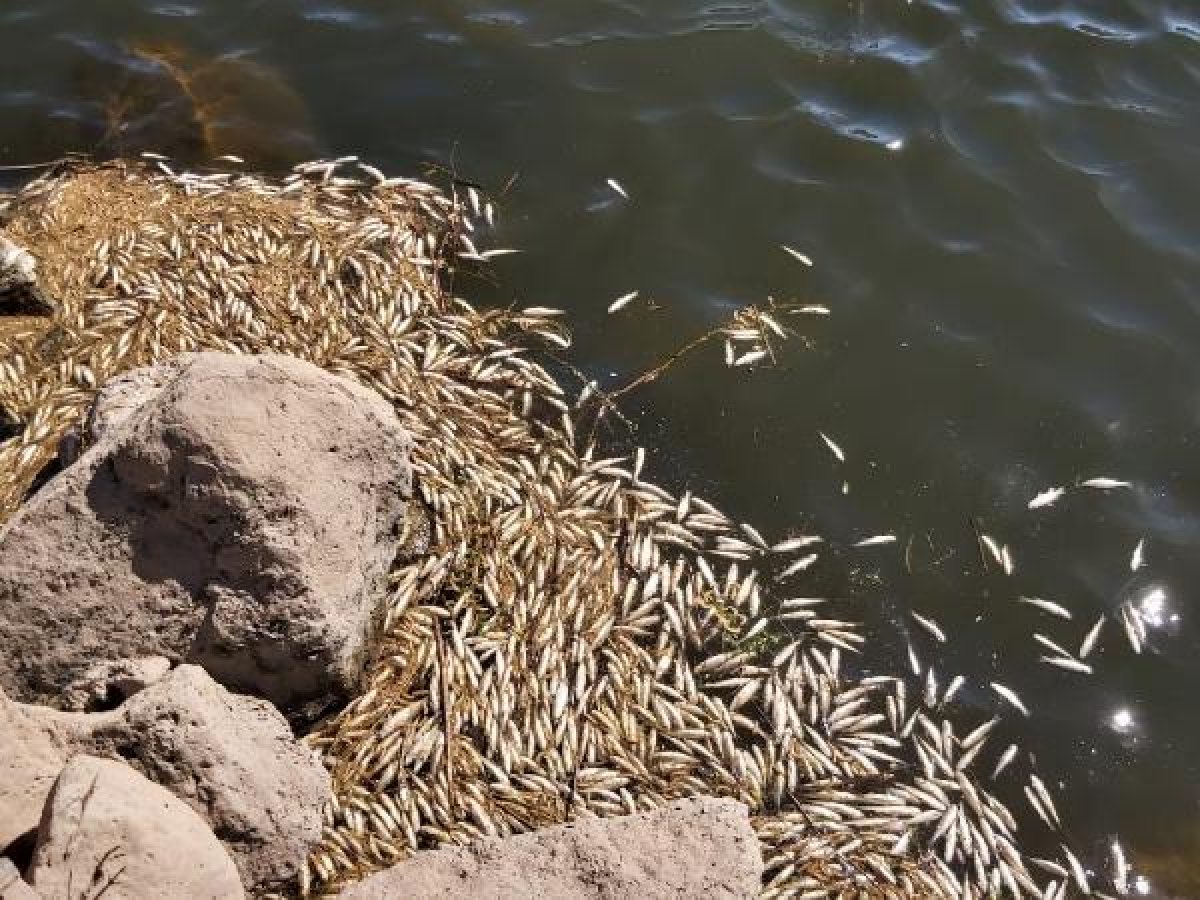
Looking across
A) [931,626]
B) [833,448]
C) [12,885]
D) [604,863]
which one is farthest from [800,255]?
[12,885]

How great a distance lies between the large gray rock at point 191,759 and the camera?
17.8 ft

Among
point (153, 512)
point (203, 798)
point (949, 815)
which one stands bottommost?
point (949, 815)

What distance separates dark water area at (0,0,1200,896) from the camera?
307 inches

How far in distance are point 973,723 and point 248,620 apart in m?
4.36

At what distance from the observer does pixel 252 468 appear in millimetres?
6051

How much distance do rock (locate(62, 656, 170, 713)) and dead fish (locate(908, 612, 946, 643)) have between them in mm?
4596

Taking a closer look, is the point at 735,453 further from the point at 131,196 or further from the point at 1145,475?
the point at 131,196

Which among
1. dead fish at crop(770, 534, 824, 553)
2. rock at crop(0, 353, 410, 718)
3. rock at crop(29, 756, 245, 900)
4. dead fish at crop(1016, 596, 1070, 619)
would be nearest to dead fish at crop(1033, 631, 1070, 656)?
dead fish at crop(1016, 596, 1070, 619)

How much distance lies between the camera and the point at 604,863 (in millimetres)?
5660

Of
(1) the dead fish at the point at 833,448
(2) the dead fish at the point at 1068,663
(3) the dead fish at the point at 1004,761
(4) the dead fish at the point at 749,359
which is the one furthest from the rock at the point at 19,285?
(2) the dead fish at the point at 1068,663

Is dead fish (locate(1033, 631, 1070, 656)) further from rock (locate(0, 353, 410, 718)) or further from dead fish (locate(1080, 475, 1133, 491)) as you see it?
rock (locate(0, 353, 410, 718))

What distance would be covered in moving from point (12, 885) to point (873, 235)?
25.3 feet

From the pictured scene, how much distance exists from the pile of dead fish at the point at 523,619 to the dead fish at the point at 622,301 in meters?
0.50

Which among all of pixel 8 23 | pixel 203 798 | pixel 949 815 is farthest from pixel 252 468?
pixel 8 23
